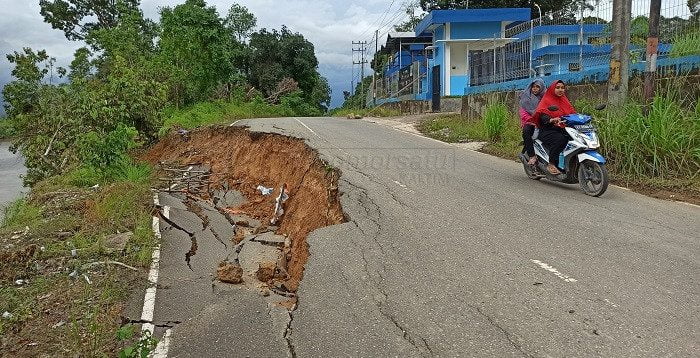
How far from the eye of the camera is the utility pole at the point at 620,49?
986 centimetres

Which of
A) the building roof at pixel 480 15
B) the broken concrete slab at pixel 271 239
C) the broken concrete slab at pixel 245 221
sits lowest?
the broken concrete slab at pixel 245 221

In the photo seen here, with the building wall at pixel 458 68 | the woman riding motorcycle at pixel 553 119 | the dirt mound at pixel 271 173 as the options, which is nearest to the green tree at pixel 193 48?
the dirt mound at pixel 271 173

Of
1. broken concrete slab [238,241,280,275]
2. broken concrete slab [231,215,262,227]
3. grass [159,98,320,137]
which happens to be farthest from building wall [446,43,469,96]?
broken concrete slab [238,241,280,275]

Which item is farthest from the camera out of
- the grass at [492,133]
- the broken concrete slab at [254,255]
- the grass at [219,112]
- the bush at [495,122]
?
the grass at [219,112]

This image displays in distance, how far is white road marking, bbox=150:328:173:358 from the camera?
12.5 feet

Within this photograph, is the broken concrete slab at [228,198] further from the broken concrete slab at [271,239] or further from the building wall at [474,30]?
the building wall at [474,30]

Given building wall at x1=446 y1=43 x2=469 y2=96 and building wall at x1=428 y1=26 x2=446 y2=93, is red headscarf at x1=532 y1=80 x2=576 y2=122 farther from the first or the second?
building wall at x1=446 y1=43 x2=469 y2=96

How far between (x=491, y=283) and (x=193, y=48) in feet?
94.4

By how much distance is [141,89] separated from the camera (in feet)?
55.6

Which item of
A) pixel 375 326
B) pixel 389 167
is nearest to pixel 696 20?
pixel 389 167

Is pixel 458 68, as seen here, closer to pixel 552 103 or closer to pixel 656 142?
pixel 656 142

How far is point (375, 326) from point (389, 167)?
6.78 meters

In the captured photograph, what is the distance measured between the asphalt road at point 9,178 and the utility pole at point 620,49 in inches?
507

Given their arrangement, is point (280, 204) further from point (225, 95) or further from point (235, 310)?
point (225, 95)
